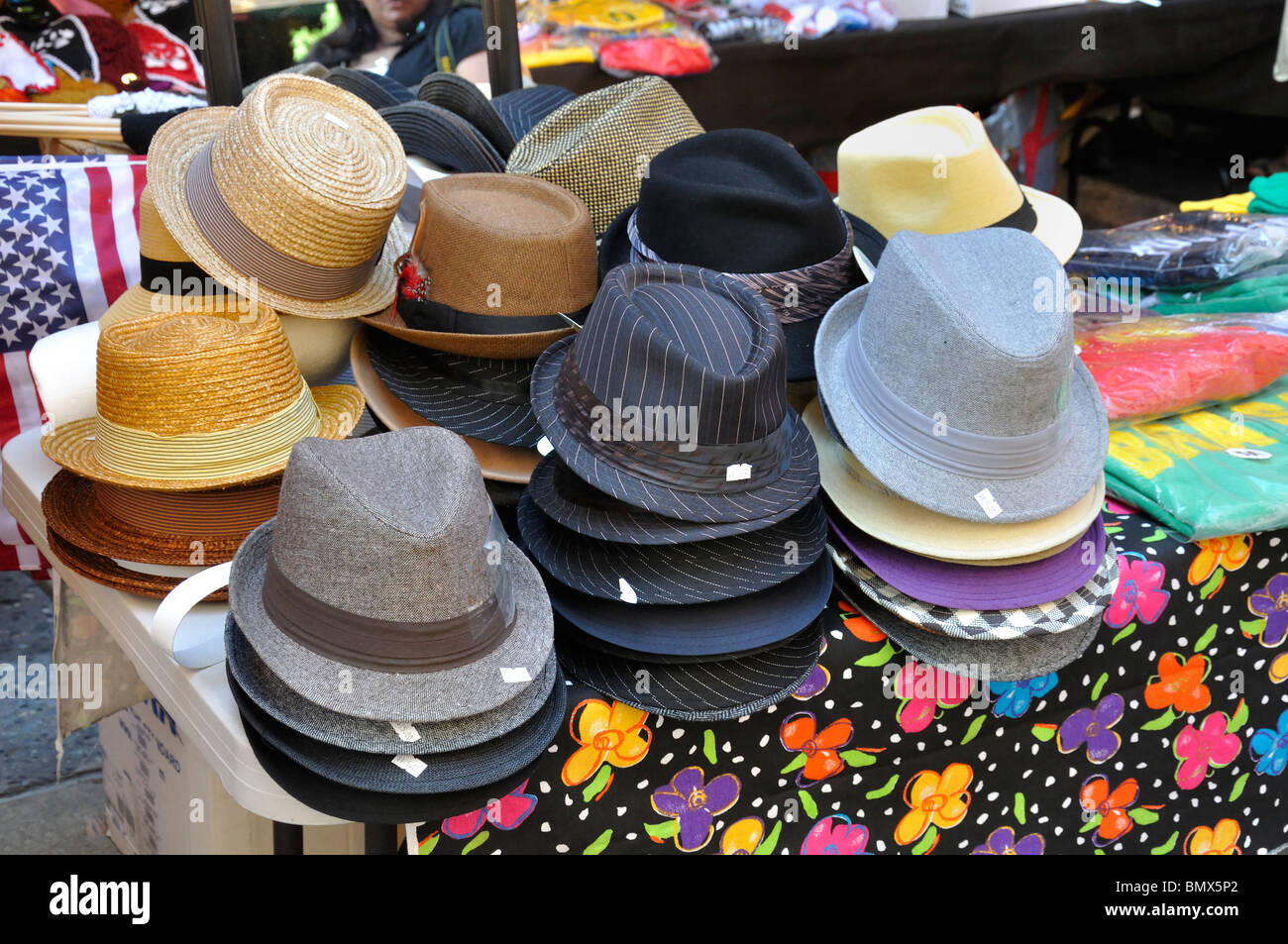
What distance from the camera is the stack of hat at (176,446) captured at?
167 centimetres

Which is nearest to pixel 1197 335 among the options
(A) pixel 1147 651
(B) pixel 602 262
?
(A) pixel 1147 651

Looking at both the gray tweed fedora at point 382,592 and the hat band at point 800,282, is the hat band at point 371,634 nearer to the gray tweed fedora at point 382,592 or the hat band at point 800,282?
the gray tweed fedora at point 382,592

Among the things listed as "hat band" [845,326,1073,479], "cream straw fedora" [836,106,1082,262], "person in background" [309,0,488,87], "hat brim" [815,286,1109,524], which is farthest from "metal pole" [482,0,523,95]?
"hat band" [845,326,1073,479]

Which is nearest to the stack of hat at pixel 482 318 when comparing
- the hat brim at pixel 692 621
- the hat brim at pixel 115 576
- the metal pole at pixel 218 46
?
the hat brim at pixel 692 621

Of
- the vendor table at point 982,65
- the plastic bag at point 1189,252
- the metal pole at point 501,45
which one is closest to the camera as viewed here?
the plastic bag at point 1189,252

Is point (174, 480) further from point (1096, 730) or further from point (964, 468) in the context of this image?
point (1096, 730)

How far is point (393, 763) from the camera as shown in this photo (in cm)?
142

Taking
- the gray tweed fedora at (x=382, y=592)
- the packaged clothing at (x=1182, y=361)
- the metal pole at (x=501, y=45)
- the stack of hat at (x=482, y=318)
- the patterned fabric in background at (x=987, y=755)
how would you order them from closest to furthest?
the gray tweed fedora at (x=382, y=592)
the patterned fabric in background at (x=987, y=755)
the stack of hat at (x=482, y=318)
the packaged clothing at (x=1182, y=361)
the metal pole at (x=501, y=45)

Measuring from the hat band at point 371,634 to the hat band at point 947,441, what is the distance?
0.74 meters

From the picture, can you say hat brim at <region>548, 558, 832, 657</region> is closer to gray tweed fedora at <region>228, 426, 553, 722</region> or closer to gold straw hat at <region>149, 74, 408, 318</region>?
gray tweed fedora at <region>228, 426, 553, 722</region>

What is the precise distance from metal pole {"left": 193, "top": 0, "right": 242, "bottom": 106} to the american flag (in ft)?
0.82

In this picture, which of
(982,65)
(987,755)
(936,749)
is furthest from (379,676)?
(982,65)

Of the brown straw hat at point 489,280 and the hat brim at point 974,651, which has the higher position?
the brown straw hat at point 489,280

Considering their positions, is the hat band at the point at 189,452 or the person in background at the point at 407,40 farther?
the person in background at the point at 407,40
